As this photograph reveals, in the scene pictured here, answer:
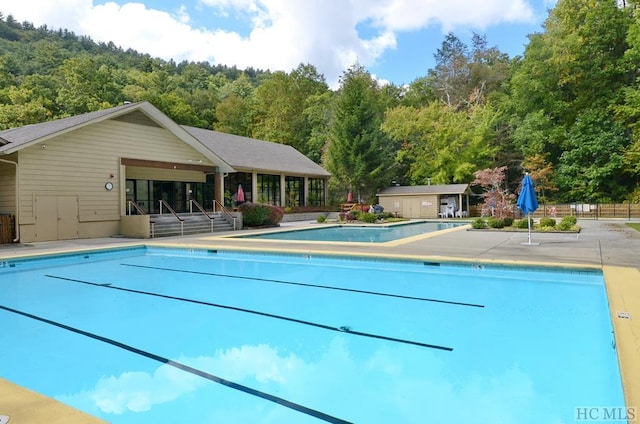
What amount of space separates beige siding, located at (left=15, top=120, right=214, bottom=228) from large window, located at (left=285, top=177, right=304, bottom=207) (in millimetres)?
10708

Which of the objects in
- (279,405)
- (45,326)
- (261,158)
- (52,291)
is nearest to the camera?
(279,405)

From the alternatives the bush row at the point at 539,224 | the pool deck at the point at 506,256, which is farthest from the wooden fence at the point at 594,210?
the pool deck at the point at 506,256

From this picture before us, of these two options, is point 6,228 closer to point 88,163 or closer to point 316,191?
point 88,163

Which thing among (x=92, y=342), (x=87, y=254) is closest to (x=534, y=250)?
(x=92, y=342)

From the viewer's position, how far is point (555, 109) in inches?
1316

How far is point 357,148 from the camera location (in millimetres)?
32781

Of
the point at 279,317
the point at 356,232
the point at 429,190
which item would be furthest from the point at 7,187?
the point at 429,190

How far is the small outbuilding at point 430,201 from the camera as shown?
29688mm

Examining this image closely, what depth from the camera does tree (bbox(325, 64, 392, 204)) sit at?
32.7 m

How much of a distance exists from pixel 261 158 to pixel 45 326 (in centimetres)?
2087

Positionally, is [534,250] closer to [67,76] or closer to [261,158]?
[261,158]

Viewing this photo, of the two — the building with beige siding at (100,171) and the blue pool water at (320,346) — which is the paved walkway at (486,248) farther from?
the building with beige siding at (100,171)

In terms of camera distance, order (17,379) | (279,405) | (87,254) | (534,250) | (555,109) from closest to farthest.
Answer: (279,405) < (17,379) < (534,250) < (87,254) < (555,109)

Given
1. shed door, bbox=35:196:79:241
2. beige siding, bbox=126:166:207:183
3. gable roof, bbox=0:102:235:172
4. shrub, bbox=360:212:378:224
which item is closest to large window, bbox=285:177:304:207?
shrub, bbox=360:212:378:224
